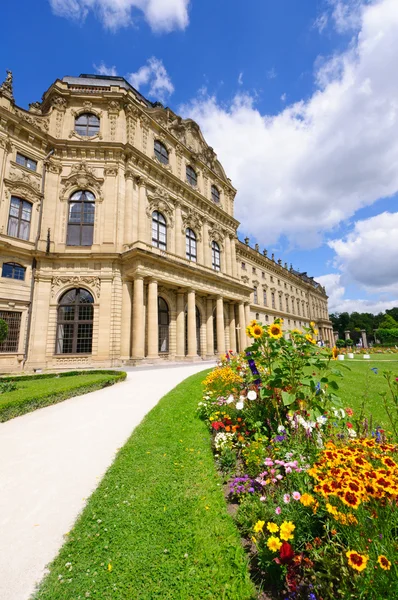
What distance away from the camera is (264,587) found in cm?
218

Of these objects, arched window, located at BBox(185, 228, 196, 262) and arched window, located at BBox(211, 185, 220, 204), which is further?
arched window, located at BBox(211, 185, 220, 204)

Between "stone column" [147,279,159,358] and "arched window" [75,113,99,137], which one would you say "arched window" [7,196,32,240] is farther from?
"stone column" [147,279,159,358]

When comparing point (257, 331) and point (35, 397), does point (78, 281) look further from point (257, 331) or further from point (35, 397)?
point (257, 331)

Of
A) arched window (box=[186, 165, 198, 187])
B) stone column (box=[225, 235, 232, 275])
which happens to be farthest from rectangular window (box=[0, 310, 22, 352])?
arched window (box=[186, 165, 198, 187])

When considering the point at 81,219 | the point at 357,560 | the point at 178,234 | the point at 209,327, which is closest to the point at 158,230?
the point at 178,234

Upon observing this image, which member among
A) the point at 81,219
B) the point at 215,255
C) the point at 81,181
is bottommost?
the point at 81,219

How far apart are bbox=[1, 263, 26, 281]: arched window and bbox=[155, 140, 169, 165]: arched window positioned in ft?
57.8

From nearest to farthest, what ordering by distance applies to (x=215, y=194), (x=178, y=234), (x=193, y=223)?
(x=178, y=234)
(x=193, y=223)
(x=215, y=194)

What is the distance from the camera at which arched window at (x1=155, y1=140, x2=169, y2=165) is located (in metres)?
27.8

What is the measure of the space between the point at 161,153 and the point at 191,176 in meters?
5.25

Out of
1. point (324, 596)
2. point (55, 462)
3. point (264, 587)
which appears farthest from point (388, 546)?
point (55, 462)

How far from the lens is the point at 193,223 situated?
2959cm

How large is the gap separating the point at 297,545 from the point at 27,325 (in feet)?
72.7

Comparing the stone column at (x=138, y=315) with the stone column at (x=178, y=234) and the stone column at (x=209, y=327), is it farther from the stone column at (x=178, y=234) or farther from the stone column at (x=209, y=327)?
the stone column at (x=209, y=327)
